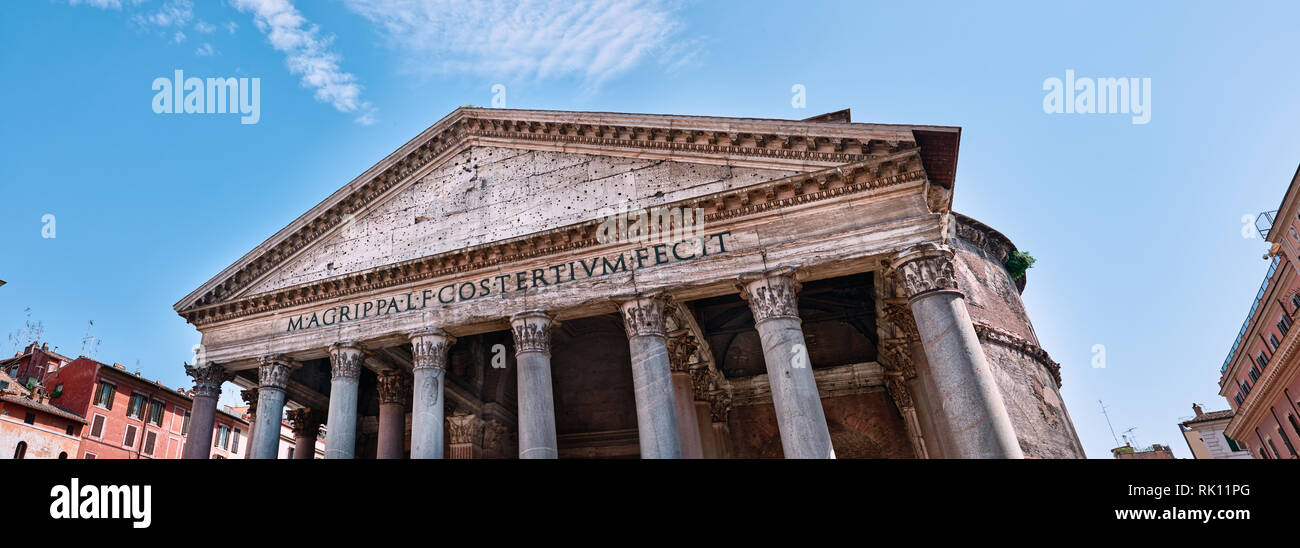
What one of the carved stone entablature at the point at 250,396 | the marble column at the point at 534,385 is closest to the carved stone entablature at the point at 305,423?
the carved stone entablature at the point at 250,396

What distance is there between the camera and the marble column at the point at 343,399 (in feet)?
37.7

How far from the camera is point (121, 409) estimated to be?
1111 inches

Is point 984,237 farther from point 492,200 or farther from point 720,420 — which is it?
point 492,200

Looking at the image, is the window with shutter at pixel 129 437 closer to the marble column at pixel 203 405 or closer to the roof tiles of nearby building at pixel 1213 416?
the marble column at pixel 203 405

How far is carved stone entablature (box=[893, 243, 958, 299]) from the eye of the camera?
9.67 m

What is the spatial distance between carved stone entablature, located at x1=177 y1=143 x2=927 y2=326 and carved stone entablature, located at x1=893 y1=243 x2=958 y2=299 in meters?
1.15

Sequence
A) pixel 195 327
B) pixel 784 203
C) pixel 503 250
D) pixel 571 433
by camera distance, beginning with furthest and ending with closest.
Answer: pixel 571 433, pixel 195 327, pixel 503 250, pixel 784 203

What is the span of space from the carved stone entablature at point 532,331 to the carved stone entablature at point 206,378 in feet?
20.7

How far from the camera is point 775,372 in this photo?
980 centimetres

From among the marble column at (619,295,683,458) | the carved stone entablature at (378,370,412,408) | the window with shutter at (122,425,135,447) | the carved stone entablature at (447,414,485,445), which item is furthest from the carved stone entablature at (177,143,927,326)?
the window with shutter at (122,425,135,447)
